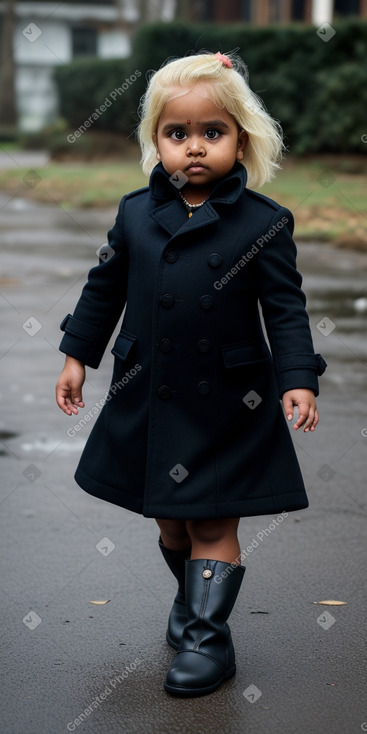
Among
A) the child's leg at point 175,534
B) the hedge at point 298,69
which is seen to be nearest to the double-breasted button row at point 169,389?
the child's leg at point 175,534

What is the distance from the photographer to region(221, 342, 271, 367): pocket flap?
2996 millimetres

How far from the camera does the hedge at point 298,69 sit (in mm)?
17094

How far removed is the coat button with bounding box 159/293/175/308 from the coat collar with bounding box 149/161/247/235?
164mm

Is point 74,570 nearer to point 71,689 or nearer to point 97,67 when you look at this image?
point 71,689

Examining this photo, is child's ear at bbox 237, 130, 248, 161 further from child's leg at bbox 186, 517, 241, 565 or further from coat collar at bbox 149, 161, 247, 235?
child's leg at bbox 186, 517, 241, 565

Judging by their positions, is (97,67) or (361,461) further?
(97,67)

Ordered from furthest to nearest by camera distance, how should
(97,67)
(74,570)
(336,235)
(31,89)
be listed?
1. (31,89)
2. (97,67)
3. (336,235)
4. (74,570)

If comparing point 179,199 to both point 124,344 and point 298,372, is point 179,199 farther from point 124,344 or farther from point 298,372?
point 298,372

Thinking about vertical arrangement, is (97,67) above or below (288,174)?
below

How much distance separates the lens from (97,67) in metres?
27.1

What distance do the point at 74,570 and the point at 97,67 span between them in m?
24.6

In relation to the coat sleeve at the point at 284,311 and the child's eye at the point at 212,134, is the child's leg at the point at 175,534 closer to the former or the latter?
the coat sleeve at the point at 284,311

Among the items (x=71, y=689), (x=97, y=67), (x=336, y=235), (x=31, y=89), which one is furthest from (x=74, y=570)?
(x=31, y=89)

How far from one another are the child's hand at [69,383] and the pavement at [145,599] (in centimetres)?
67
